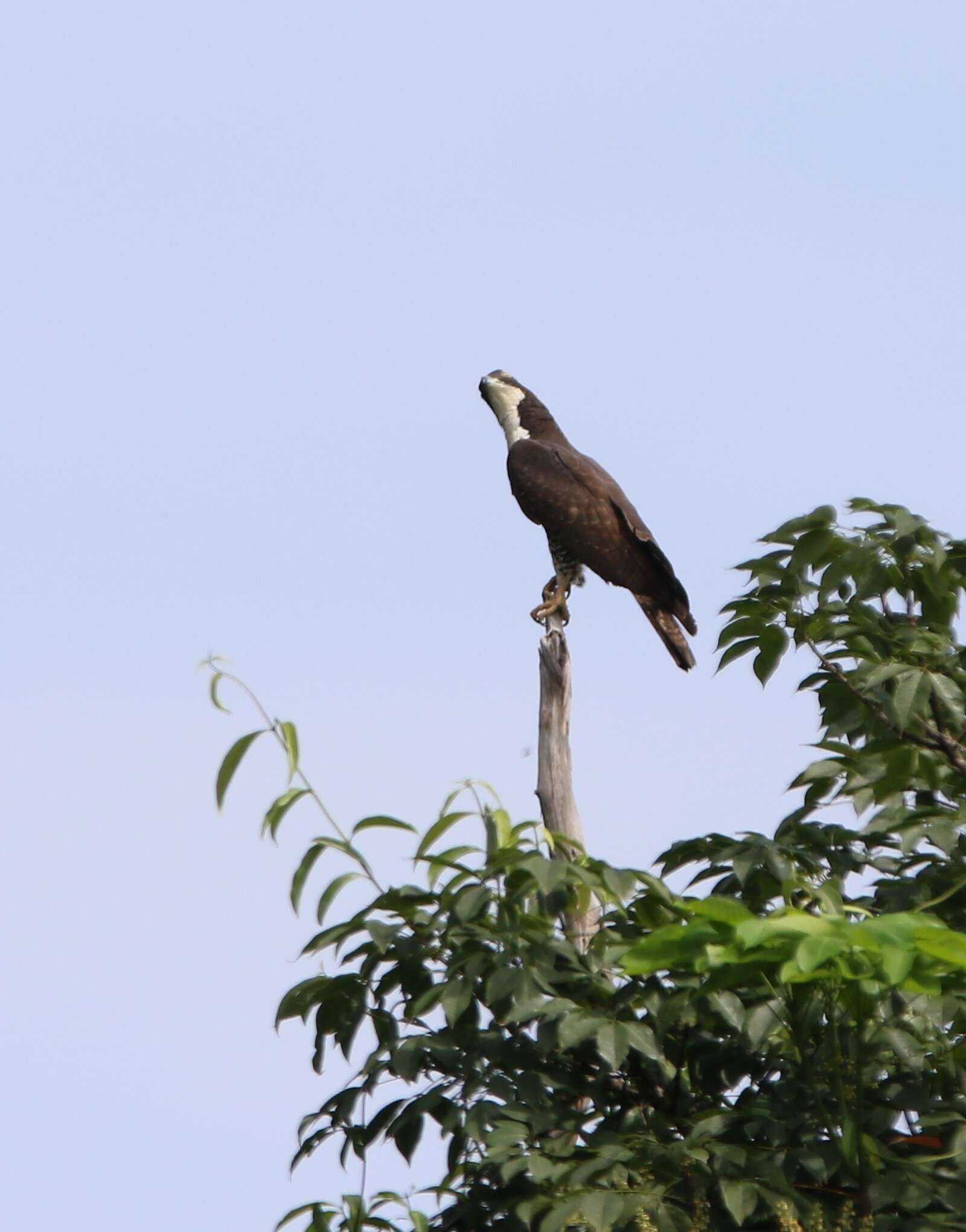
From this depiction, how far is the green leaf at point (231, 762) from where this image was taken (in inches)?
141

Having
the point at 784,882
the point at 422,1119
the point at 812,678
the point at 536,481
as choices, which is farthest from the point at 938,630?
the point at 536,481

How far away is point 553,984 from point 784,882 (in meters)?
0.51

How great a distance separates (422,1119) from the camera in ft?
11.7

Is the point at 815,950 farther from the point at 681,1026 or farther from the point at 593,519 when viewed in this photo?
the point at 593,519

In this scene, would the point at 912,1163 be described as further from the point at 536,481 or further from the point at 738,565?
the point at 536,481

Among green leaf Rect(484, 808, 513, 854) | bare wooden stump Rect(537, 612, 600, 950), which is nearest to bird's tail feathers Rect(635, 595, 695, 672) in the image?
bare wooden stump Rect(537, 612, 600, 950)

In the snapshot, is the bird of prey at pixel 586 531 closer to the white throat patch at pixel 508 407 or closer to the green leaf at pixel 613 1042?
the white throat patch at pixel 508 407

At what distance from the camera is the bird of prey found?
7.79m

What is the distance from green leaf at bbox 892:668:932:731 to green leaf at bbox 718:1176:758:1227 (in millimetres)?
1194

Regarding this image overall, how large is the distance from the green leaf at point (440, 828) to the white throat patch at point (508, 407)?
5774mm

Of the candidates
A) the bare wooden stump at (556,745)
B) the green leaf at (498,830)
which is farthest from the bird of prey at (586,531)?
the green leaf at (498,830)

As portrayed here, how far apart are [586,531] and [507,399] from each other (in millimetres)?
1558

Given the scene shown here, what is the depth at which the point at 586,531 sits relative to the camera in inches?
322

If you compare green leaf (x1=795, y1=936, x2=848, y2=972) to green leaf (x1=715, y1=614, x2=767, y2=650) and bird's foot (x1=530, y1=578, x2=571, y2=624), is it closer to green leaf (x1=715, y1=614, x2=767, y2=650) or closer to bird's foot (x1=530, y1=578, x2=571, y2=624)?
green leaf (x1=715, y1=614, x2=767, y2=650)
